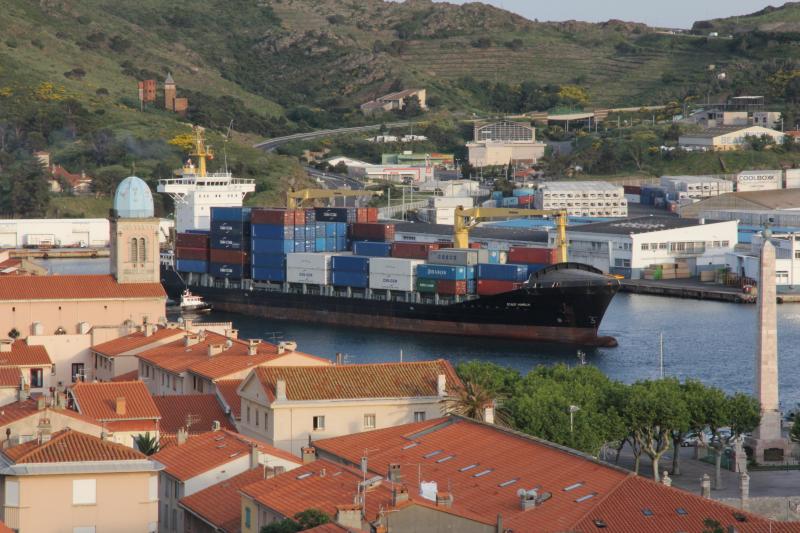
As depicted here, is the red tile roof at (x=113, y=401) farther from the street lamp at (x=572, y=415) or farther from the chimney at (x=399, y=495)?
the chimney at (x=399, y=495)

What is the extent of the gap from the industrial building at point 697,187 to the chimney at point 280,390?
90887 millimetres

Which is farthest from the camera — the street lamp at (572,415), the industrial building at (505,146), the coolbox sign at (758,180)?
the industrial building at (505,146)

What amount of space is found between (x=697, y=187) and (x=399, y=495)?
103198mm

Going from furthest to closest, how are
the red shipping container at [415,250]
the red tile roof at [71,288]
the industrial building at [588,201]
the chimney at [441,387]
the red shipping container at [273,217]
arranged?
1. the industrial building at [588,201]
2. the red shipping container at [273,217]
3. the red shipping container at [415,250]
4. the red tile roof at [71,288]
5. the chimney at [441,387]

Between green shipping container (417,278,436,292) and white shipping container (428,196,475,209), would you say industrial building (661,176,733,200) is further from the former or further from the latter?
green shipping container (417,278,436,292)

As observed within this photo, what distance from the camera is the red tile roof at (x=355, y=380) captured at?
37.1m

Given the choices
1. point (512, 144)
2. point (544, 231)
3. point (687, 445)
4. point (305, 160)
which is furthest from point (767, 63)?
point (687, 445)

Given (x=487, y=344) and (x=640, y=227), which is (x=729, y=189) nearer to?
(x=640, y=227)

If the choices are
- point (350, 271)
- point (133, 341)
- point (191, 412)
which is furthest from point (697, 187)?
point (191, 412)

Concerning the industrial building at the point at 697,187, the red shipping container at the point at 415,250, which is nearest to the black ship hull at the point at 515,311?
the red shipping container at the point at 415,250

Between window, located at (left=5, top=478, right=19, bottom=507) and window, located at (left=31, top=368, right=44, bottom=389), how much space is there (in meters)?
19.8

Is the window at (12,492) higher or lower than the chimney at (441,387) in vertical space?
lower

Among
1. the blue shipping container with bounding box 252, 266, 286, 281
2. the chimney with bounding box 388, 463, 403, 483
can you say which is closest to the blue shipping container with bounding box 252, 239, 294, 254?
the blue shipping container with bounding box 252, 266, 286, 281

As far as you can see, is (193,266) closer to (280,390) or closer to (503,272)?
(503,272)
